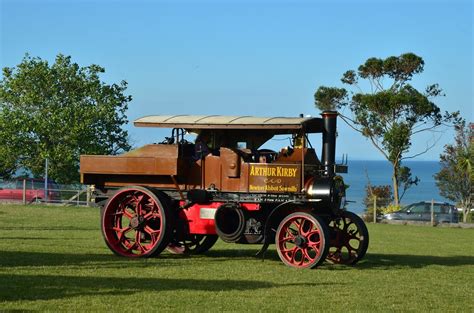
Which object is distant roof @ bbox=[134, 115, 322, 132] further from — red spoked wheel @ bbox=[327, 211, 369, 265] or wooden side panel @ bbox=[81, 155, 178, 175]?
red spoked wheel @ bbox=[327, 211, 369, 265]

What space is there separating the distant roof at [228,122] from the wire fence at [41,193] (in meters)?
22.4

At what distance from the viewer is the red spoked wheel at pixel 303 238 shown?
1420cm

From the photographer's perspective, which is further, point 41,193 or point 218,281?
point 41,193

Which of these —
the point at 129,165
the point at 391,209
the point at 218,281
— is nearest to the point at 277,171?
the point at 129,165

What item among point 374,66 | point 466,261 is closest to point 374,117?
point 374,66

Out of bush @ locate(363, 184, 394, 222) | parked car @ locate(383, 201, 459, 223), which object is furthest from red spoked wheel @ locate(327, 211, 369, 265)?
parked car @ locate(383, 201, 459, 223)

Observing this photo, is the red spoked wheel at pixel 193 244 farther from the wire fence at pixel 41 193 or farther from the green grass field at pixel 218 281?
the wire fence at pixel 41 193

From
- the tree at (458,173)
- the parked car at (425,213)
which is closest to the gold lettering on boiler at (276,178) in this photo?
the parked car at (425,213)

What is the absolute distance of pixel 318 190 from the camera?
14602 mm

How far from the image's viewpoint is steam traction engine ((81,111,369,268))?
Result: 1482 cm

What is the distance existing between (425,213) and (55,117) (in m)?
17.0

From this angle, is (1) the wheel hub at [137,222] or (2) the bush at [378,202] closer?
(1) the wheel hub at [137,222]

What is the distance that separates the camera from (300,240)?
1442 cm

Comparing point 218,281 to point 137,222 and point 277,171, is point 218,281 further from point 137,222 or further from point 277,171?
point 137,222
